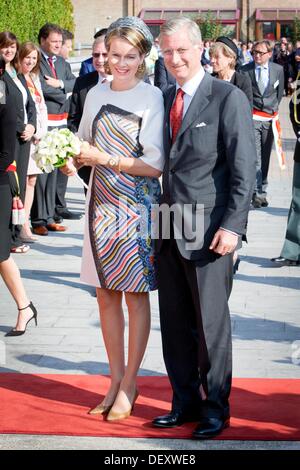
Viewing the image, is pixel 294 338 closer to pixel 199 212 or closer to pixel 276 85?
pixel 199 212

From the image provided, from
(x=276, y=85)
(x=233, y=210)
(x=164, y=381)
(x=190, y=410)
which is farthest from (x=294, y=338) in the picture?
(x=276, y=85)

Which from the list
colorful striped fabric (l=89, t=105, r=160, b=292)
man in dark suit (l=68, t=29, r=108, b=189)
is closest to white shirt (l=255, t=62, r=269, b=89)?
man in dark suit (l=68, t=29, r=108, b=189)

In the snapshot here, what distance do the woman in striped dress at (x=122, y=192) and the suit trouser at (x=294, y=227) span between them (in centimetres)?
417

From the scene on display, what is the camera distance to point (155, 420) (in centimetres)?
545

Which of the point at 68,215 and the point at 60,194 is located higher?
the point at 60,194

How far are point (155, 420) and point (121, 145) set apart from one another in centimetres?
145

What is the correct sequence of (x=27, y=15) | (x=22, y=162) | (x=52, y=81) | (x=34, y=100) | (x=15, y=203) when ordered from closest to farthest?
(x=15, y=203), (x=22, y=162), (x=34, y=100), (x=52, y=81), (x=27, y=15)

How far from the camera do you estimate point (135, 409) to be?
18.9 feet

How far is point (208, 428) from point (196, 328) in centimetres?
54

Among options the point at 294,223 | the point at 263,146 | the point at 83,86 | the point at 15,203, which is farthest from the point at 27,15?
the point at 15,203

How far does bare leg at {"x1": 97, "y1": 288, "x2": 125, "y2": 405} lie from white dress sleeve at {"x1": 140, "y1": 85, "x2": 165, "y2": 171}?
29.9 inches

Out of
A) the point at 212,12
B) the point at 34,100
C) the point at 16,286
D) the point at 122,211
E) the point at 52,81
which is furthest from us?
the point at 212,12

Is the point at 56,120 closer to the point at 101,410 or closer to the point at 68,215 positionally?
the point at 68,215

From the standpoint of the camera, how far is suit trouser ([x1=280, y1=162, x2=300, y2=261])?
31.3 ft
